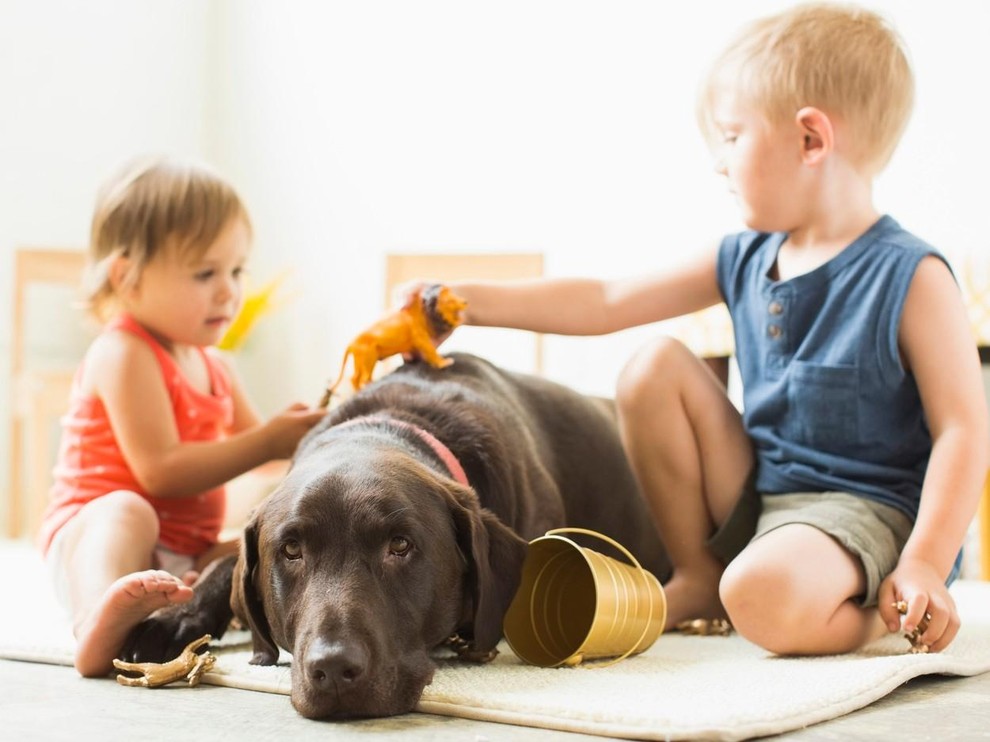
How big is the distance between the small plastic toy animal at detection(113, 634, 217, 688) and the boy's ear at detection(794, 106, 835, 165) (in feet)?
3.81

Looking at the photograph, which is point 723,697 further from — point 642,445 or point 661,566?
point 661,566

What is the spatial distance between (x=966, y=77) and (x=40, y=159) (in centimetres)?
339

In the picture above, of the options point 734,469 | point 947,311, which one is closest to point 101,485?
point 734,469

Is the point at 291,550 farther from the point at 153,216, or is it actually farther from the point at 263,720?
the point at 153,216

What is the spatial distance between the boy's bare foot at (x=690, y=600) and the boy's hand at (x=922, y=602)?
39 centimetres

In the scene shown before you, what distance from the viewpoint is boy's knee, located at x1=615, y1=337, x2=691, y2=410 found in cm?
194

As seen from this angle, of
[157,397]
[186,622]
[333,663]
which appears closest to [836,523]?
[333,663]

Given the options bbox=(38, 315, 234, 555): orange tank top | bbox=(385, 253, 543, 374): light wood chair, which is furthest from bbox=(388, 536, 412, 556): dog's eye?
bbox=(385, 253, 543, 374): light wood chair

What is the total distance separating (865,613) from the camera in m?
1.70

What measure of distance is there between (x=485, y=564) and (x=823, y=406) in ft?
2.14

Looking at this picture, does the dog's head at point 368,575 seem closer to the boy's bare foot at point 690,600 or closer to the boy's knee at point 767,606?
the boy's knee at point 767,606

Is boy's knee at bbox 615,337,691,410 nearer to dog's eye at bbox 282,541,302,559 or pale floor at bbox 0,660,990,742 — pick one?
pale floor at bbox 0,660,990,742

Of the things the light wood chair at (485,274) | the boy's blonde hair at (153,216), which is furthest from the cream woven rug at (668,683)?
the light wood chair at (485,274)

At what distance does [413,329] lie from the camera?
194 centimetres
